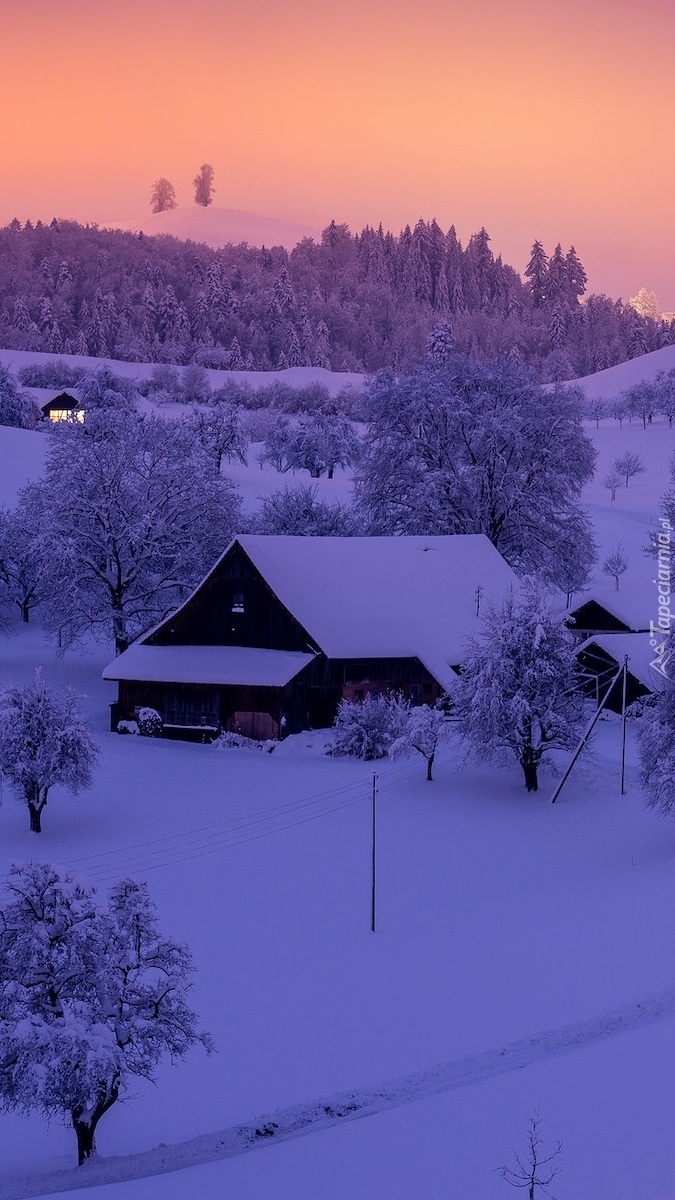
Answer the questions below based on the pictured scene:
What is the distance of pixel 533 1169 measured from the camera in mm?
12070

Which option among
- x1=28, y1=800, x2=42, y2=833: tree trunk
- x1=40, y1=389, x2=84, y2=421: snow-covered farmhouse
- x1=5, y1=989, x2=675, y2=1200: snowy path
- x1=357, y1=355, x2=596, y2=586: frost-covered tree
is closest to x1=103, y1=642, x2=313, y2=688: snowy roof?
x1=28, y1=800, x2=42, y2=833: tree trunk

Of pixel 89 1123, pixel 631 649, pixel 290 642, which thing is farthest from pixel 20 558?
pixel 89 1123

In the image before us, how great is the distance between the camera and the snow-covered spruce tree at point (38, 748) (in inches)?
1209

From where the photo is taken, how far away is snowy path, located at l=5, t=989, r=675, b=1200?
14062 mm

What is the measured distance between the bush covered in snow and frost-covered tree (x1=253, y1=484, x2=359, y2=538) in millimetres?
21101

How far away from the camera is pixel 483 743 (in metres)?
34.0

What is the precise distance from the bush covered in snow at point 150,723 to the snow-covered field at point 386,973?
2.21m

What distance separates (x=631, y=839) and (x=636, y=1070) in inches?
585

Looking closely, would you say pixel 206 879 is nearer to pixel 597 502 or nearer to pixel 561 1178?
pixel 561 1178

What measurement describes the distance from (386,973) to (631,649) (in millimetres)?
25478

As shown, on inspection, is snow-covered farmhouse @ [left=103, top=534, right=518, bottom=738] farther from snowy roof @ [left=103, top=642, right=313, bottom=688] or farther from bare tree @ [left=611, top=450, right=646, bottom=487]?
bare tree @ [left=611, top=450, right=646, bottom=487]

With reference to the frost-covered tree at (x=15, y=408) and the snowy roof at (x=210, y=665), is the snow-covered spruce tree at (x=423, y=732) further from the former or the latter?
the frost-covered tree at (x=15, y=408)

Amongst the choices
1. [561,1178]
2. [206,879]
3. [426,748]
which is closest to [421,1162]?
[561,1178]

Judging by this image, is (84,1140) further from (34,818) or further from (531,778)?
(531,778)
